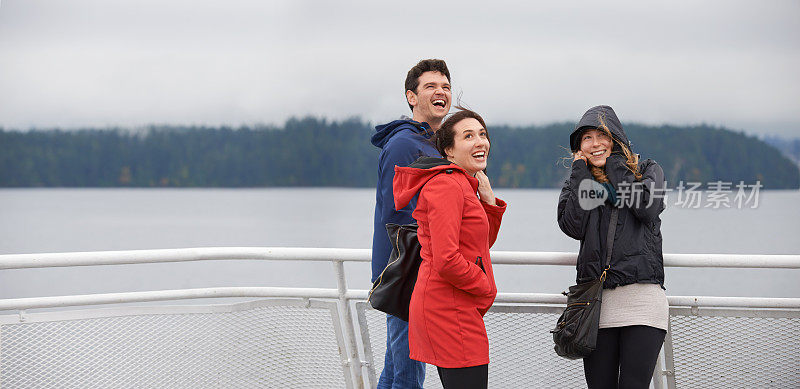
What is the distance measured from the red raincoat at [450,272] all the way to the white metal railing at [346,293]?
0.53m

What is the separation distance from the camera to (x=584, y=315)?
2.64 metres

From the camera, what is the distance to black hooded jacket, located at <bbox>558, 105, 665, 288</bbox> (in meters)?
2.62

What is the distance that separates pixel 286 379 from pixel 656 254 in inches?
66.9

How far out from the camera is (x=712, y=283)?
3622cm

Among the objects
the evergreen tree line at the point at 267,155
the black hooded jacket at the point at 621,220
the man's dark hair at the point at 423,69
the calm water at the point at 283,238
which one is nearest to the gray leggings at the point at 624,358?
the black hooded jacket at the point at 621,220

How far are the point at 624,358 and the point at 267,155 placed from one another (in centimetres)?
7148

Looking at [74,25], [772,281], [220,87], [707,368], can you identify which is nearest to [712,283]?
[772,281]

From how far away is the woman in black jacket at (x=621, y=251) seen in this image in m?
2.61

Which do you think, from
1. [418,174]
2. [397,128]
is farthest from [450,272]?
[397,128]

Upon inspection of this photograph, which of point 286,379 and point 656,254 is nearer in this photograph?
point 656,254

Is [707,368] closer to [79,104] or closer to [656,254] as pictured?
[656,254]

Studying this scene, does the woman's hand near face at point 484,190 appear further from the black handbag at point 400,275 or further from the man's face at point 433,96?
the man's face at point 433,96

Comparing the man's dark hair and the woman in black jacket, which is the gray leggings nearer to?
the woman in black jacket

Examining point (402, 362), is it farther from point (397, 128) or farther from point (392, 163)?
point (397, 128)
